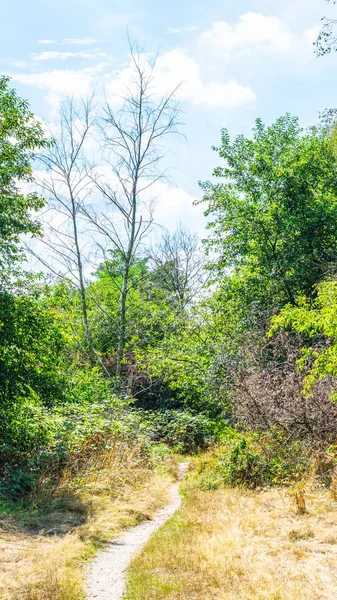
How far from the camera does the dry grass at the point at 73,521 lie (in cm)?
550

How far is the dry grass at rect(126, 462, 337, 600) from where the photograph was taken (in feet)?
17.9

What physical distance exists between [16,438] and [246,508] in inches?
190

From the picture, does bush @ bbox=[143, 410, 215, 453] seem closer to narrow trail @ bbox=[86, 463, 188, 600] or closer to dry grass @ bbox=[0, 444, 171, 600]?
dry grass @ bbox=[0, 444, 171, 600]

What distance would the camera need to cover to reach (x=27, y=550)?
20.9 ft

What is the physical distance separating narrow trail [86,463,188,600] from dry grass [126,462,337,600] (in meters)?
0.19

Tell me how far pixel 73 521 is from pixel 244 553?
3.05 m

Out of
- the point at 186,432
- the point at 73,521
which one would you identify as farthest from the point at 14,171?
the point at 186,432

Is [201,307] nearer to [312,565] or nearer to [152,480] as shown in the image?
[152,480]

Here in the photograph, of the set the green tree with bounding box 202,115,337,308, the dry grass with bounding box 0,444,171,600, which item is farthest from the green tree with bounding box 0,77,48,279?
the green tree with bounding box 202,115,337,308

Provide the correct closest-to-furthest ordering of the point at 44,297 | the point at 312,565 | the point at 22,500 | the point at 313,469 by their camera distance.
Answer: the point at 312,565 → the point at 22,500 → the point at 313,469 → the point at 44,297

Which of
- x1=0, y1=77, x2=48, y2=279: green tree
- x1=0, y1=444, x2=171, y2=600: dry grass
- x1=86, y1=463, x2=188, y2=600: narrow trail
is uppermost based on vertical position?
x1=0, y1=77, x2=48, y2=279: green tree

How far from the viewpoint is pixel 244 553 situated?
6504 mm

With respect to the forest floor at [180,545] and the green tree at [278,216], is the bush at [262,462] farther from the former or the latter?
the green tree at [278,216]

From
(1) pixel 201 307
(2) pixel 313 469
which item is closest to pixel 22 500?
(2) pixel 313 469
